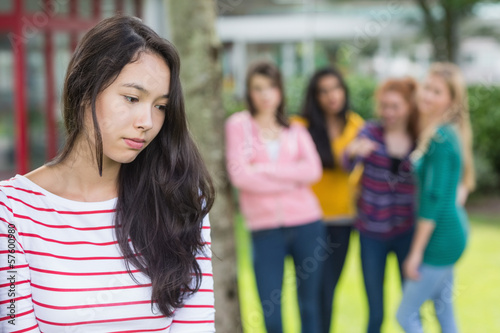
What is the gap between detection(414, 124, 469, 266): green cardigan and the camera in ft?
11.3

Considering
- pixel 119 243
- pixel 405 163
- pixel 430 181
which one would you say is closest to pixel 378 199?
pixel 405 163

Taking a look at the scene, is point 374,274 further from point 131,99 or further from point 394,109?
point 131,99

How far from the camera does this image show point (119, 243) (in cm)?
175

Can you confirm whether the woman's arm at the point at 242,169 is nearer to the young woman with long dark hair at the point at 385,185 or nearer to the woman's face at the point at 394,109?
the young woman with long dark hair at the point at 385,185

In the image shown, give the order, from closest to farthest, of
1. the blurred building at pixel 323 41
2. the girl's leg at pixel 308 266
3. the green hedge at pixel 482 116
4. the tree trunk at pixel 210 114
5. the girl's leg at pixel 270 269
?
1. the tree trunk at pixel 210 114
2. the girl's leg at pixel 270 269
3. the girl's leg at pixel 308 266
4. the green hedge at pixel 482 116
5. the blurred building at pixel 323 41

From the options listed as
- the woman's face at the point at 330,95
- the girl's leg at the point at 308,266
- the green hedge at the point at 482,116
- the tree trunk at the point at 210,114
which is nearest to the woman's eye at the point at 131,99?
the tree trunk at the point at 210,114

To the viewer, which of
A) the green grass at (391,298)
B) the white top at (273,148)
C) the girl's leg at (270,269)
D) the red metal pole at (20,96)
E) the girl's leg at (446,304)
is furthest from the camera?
the red metal pole at (20,96)

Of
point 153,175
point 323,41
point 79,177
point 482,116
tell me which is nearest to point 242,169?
point 153,175

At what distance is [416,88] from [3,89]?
559 cm

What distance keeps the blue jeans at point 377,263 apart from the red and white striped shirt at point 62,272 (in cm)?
251

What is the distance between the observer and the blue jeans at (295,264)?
13.2 ft

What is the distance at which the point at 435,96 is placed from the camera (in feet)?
12.0

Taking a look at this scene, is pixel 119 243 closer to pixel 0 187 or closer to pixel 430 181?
pixel 0 187

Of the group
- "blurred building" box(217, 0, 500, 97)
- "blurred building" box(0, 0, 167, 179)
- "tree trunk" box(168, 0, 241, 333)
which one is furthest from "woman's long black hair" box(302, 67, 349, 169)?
"blurred building" box(217, 0, 500, 97)
